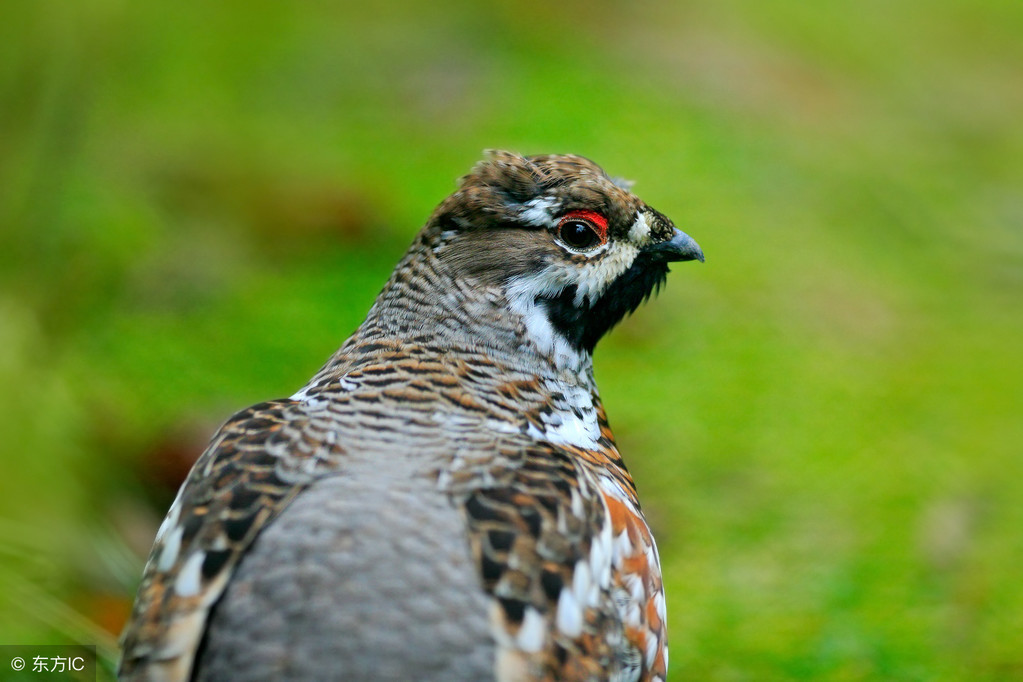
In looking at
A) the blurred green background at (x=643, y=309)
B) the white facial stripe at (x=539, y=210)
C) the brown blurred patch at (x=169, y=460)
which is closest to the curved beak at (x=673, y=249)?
the white facial stripe at (x=539, y=210)

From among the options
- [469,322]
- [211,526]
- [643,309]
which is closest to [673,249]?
[469,322]

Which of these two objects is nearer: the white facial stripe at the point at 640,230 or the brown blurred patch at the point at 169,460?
the white facial stripe at the point at 640,230

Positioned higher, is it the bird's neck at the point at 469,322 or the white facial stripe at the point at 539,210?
the white facial stripe at the point at 539,210

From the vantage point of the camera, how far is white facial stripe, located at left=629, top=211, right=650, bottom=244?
11.8ft

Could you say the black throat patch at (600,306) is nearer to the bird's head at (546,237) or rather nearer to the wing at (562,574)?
the bird's head at (546,237)

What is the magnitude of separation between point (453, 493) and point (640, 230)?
128cm

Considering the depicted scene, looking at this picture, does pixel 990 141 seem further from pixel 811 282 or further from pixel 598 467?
pixel 598 467

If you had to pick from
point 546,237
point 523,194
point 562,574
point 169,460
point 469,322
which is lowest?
point 562,574

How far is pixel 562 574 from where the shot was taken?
271cm

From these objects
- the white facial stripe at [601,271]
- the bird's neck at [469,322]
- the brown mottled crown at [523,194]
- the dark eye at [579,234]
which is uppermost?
the brown mottled crown at [523,194]

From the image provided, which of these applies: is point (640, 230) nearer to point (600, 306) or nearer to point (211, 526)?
point (600, 306)

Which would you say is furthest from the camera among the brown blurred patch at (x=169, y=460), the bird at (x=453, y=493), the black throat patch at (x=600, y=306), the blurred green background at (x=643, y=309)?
the brown blurred patch at (x=169, y=460)

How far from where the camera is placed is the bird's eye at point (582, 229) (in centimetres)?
350

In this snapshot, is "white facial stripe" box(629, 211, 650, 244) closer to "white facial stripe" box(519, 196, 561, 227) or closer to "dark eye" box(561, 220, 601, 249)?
"dark eye" box(561, 220, 601, 249)
